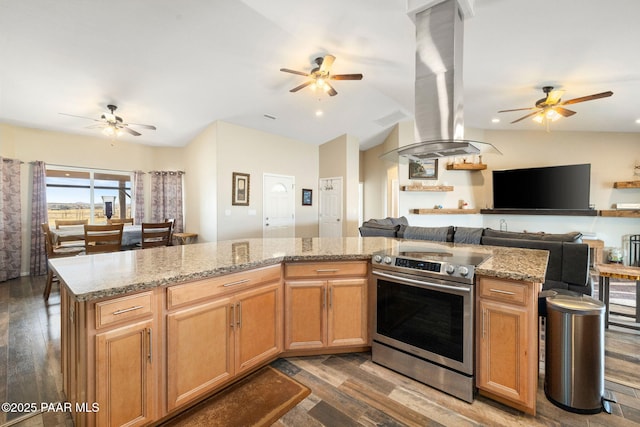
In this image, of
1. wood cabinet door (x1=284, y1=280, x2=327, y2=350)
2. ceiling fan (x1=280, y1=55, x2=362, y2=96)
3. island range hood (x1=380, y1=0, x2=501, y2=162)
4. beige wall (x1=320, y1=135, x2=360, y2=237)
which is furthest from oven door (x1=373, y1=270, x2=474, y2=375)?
beige wall (x1=320, y1=135, x2=360, y2=237)

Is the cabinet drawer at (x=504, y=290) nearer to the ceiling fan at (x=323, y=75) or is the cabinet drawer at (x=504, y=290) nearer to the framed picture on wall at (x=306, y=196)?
the ceiling fan at (x=323, y=75)

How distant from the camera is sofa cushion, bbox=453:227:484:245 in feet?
10.3

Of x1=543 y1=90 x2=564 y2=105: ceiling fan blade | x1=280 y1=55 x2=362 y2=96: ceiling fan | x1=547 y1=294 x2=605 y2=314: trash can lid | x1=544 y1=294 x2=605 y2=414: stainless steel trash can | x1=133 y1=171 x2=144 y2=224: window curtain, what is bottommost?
x1=544 y1=294 x2=605 y2=414: stainless steel trash can

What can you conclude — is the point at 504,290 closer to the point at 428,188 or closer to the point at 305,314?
A: the point at 305,314

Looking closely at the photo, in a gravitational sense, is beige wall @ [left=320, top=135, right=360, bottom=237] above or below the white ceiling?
below

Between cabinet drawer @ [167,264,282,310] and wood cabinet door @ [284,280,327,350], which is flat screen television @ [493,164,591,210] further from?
cabinet drawer @ [167,264,282,310]

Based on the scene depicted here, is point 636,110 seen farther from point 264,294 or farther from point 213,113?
point 213,113

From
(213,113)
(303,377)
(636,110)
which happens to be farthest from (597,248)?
(213,113)

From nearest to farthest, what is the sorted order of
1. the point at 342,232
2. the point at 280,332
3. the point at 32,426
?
→ the point at 32,426
the point at 280,332
the point at 342,232

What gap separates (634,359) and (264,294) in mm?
3012

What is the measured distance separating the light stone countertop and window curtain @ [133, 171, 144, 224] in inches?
190

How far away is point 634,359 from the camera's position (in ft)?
7.14

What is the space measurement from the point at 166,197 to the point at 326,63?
16.6 ft

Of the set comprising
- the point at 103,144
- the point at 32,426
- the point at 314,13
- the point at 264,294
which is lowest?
the point at 32,426
